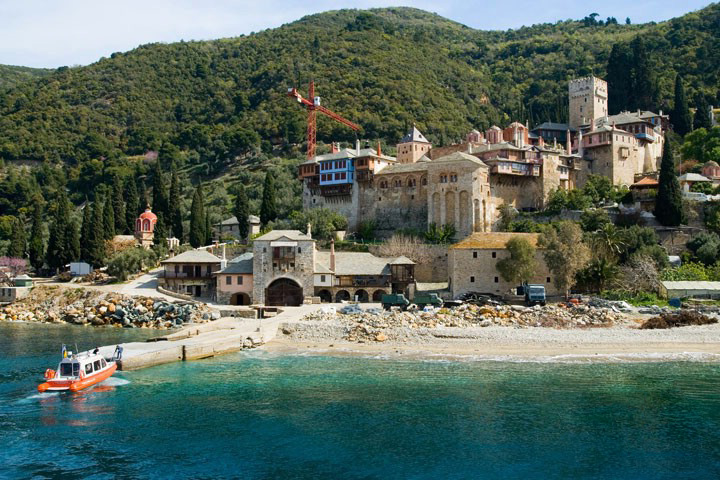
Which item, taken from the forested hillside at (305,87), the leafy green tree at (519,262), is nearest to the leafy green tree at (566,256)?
the leafy green tree at (519,262)

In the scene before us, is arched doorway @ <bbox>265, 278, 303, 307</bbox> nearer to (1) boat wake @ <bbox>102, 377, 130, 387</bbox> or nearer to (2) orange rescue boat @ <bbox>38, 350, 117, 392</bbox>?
(1) boat wake @ <bbox>102, 377, 130, 387</bbox>

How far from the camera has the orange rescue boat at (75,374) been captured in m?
23.2

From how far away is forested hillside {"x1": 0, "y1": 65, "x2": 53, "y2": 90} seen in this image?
447 ft

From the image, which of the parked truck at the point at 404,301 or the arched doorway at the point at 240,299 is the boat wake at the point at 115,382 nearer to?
the parked truck at the point at 404,301

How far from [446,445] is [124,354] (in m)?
14.9

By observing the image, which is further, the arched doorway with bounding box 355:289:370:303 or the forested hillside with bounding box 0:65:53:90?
the forested hillside with bounding box 0:65:53:90

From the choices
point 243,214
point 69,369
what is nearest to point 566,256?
point 69,369

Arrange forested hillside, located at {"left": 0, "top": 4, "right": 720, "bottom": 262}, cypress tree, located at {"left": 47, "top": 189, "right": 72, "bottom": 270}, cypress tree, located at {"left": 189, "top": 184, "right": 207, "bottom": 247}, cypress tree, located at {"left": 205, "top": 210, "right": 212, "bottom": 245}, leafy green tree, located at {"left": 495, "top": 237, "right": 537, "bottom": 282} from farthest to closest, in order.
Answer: forested hillside, located at {"left": 0, "top": 4, "right": 720, "bottom": 262}, cypress tree, located at {"left": 205, "top": 210, "right": 212, "bottom": 245}, cypress tree, located at {"left": 189, "top": 184, "right": 207, "bottom": 247}, cypress tree, located at {"left": 47, "top": 189, "right": 72, "bottom": 270}, leafy green tree, located at {"left": 495, "top": 237, "right": 537, "bottom": 282}

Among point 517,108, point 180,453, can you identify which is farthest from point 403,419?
point 517,108

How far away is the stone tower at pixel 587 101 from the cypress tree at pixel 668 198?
2824 cm

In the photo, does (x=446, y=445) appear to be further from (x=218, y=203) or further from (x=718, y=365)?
(x=218, y=203)

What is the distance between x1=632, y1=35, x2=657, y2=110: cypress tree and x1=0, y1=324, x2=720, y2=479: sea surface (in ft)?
188

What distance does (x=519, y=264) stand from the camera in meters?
40.3

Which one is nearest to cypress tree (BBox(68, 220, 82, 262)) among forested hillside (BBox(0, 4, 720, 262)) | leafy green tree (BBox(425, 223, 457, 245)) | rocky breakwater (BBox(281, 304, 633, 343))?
forested hillside (BBox(0, 4, 720, 262))
